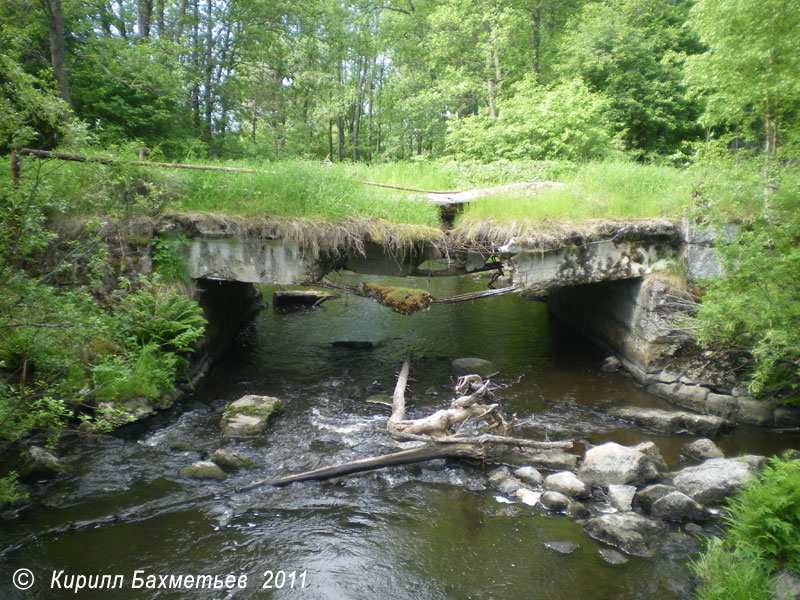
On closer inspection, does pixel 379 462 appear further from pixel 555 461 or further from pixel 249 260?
pixel 249 260

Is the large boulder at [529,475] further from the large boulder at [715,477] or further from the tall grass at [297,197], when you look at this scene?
the tall grass at [297,197]

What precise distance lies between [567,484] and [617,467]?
2.47 ft

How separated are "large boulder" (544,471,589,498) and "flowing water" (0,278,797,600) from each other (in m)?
0.40

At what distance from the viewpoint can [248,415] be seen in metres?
7.39

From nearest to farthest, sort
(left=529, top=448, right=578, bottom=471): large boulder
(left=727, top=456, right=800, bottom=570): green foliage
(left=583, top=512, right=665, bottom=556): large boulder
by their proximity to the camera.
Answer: (left=727, top=456, right=800, bottom=570): green foliage < (left=583, top=512, right=665, bottom=556): large boulder < (left=529, top=448, right=578, bottom=471): large boulder

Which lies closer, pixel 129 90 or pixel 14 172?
pixel 14 172

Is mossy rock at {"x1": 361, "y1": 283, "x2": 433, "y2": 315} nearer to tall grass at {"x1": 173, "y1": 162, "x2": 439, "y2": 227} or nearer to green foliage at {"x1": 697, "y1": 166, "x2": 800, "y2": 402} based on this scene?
tall grass at {"x1": 173, "y1": 162, "x2": 439, "y2": 227}

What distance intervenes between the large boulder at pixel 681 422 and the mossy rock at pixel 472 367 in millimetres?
3082

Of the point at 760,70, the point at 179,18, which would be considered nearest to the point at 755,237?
the point at 760,70

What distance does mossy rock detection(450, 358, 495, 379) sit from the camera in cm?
986

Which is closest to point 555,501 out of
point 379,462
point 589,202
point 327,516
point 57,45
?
point 379,462

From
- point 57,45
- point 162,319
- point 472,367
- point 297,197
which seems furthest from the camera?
point 57,45

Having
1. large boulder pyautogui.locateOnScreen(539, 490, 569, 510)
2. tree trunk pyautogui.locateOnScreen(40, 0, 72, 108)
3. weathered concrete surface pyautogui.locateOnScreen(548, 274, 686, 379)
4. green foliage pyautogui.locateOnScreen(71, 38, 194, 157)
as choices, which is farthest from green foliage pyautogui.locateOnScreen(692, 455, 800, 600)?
tree trunk pyautogui.locateOnScreen(40, 0, 72, 108)

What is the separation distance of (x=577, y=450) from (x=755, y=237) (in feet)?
13.2
